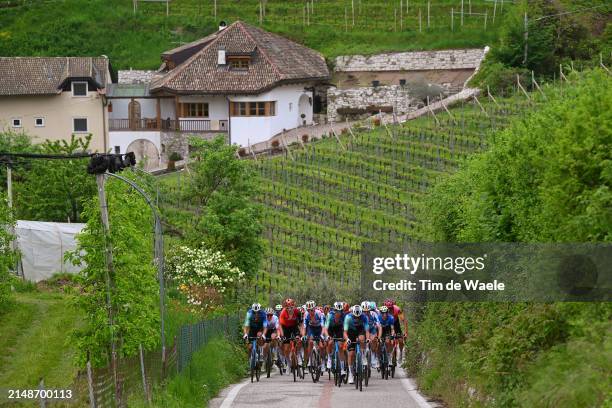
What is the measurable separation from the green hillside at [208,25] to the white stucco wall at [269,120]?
730cm

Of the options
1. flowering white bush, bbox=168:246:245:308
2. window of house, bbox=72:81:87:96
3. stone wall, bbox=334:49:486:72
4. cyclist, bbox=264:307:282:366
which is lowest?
cyclist, bbox=264:307:282:366

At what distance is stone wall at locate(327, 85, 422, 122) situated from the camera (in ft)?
272

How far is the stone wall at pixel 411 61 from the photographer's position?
85.4 meters

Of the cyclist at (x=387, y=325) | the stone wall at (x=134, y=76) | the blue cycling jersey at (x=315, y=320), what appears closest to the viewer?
the cyclist at (x=387, y=325)

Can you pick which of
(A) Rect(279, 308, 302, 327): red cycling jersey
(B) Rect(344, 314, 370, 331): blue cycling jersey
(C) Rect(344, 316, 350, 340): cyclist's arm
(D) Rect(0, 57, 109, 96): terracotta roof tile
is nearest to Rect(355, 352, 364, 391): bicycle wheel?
(C) Rect(344, 316, 350, 340): cyclist's arm

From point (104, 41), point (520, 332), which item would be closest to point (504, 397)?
point (520, 332)

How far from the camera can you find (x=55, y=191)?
49.1 metres

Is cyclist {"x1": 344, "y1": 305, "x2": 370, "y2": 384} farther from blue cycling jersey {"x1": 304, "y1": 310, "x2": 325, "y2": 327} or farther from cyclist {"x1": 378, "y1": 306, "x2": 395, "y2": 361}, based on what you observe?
blue cycling jersey {"x1": 304, "y1": 310, "x2": 325, "y2": 327}

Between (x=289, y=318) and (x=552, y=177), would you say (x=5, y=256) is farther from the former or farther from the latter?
(x=552, y=177)

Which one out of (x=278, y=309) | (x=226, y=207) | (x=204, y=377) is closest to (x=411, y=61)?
(x=226, y=207)

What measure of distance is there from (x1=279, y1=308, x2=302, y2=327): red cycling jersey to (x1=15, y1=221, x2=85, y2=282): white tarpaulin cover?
1782 cm

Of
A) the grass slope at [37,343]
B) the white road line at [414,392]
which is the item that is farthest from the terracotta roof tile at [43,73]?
the white road line at [414,392]

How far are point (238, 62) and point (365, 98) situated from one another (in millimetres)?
8270

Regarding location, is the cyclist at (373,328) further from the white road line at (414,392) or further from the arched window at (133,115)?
the arched window at (133,115)
